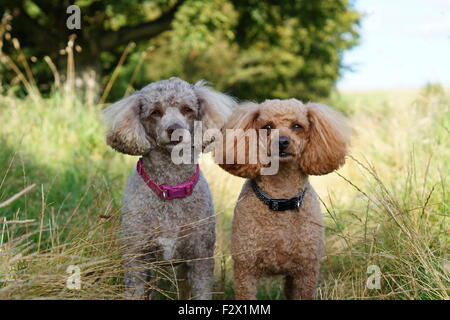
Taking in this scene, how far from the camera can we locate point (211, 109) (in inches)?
117

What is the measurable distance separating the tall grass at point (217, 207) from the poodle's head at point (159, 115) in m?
0.42

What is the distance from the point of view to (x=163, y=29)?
11.5 meters

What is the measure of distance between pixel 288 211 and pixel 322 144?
391 mm

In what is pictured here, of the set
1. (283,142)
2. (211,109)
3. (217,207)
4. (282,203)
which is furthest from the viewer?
(217,207)

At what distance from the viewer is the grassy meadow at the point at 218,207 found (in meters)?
2.38

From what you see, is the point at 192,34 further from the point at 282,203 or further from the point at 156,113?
the point at 282,203

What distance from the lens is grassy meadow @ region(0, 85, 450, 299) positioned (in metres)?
2.38

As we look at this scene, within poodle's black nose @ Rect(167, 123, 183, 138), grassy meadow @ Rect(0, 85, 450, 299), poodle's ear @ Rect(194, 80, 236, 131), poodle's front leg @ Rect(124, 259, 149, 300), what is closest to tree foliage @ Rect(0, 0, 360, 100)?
grassy meadow @ Rect(0, 85, 450, 299)

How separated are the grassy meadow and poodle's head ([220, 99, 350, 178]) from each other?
0.48ft

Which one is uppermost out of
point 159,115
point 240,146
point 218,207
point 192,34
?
point 192,34

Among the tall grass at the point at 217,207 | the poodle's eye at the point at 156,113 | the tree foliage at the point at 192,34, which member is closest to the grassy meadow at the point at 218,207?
the tall grass at the point at 217,207

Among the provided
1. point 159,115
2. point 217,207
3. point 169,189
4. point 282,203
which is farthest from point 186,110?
point 217,207

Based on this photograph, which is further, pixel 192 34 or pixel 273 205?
pixel 192 34

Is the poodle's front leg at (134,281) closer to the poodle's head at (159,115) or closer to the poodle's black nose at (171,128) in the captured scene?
the poodle's head at (159,115)
